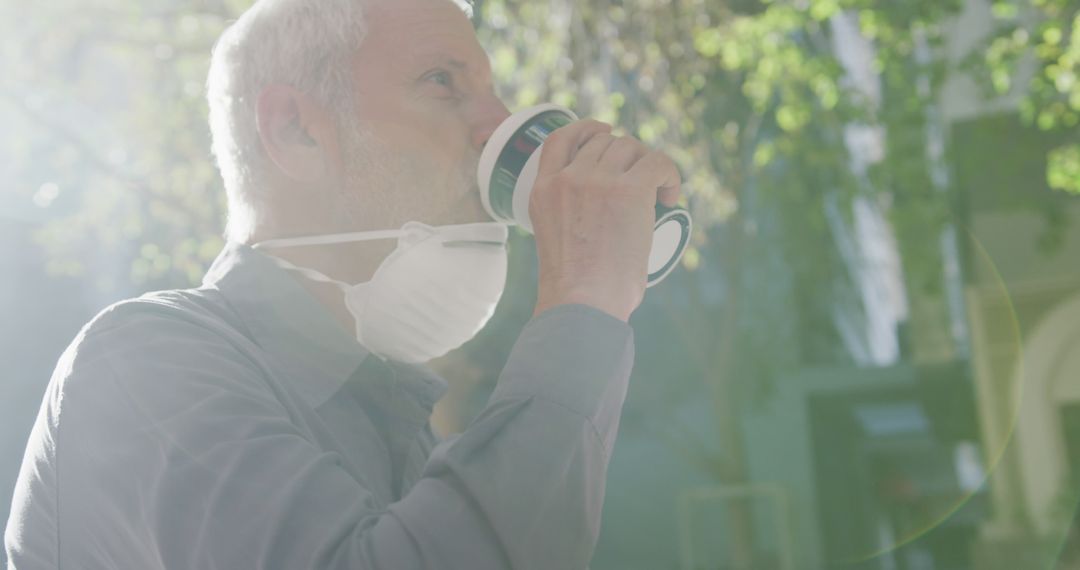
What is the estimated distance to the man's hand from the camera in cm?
126

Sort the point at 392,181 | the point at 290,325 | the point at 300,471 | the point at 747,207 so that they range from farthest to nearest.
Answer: the point at 747,207 → the point at 392,181 → the point at 290,325 → the point at 300,471

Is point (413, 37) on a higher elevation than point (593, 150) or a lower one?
higher

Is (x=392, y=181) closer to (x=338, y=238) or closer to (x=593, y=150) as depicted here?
(x=338, y=238)

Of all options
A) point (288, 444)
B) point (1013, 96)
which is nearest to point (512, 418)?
point (288, 444)

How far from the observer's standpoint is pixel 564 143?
4.43ft

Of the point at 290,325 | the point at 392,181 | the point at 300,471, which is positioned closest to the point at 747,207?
the point at 392,181

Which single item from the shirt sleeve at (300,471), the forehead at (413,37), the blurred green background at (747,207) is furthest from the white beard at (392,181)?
the blurred green background at (747,207)

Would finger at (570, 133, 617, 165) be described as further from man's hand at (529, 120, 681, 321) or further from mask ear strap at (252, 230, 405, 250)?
mask ear strap at (252, 230, 405, 250)

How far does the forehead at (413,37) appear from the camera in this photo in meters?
1.71

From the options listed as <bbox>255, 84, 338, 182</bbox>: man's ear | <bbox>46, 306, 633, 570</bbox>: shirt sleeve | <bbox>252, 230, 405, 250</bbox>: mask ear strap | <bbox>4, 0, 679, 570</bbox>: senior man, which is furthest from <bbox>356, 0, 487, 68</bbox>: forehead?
<bbox>46, 306, 633, 570</bbox>: shirt sleeve

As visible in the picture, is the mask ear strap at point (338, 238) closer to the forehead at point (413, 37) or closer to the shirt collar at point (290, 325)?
the shirt collar at point (290, 325)

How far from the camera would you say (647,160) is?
4.35 feet

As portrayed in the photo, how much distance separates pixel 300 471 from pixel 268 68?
2.62 feet

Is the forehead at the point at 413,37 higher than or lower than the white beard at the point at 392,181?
higher
